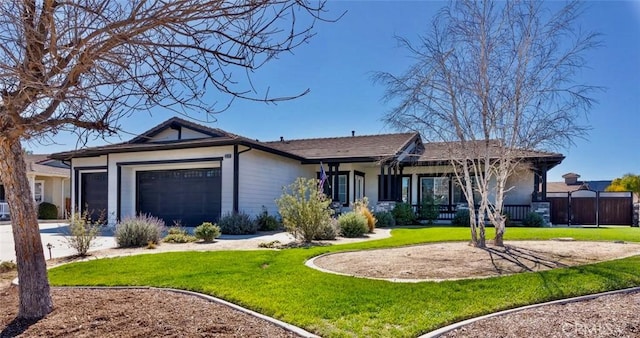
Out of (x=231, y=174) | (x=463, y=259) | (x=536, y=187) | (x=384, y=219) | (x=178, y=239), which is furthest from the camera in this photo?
(x=536, y=187)

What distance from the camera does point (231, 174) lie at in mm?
16016

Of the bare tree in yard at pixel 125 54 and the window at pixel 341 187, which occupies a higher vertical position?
the bare tree in yard at pixel 125 54

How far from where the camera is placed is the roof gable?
17.9 meters

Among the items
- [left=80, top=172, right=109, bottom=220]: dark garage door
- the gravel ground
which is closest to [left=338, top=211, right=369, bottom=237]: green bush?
the gravel ground

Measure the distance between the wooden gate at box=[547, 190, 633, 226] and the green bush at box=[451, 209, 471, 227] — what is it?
6076 mm

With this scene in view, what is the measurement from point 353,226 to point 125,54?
1056cm

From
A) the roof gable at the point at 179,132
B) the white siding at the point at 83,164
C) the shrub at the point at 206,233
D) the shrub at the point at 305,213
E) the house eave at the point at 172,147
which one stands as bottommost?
the shrub at the point at 206,233

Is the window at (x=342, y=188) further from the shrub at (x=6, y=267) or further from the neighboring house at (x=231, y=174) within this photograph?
the shrub at (x=6, y=267)

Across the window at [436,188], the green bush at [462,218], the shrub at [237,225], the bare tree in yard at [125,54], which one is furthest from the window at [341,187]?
the bare tree in yard at [125,54]

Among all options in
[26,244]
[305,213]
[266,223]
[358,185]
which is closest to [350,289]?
[26,244]

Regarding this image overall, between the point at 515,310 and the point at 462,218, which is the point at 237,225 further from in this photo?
the point at 515,310

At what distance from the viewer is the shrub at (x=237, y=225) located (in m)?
14.4

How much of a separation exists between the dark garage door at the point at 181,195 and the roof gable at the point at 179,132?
153 cm

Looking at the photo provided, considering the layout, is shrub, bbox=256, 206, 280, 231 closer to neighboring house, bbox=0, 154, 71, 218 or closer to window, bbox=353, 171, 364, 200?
window, bbox=353, 171, 364, 200
